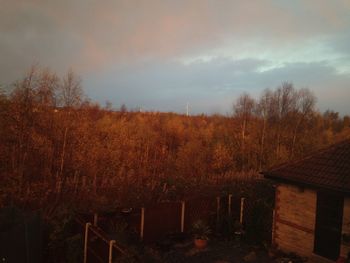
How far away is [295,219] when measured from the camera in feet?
35.1

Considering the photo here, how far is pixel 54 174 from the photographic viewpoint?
19.2 meters

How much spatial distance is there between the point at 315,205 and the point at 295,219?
3.29ft

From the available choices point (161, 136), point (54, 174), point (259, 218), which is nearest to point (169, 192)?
point (259, 218)

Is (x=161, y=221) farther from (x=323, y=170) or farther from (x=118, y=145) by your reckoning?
(x=118, y=145)

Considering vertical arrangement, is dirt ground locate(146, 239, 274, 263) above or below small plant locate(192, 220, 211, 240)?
below

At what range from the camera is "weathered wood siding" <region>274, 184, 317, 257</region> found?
10188 millimetres

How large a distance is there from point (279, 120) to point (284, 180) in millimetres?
27406

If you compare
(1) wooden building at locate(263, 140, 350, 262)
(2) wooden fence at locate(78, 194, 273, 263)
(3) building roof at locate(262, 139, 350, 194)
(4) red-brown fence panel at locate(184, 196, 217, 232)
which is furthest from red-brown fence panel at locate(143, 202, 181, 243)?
(3) building roof at locate(262, 139, 350, 194)

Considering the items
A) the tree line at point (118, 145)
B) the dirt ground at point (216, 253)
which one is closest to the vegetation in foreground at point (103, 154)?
the tree line at point (118, 145)

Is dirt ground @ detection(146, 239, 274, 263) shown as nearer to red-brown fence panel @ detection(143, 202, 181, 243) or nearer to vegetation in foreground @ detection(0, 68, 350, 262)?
red-brown fence panel @ detection(143, 202, 181, 243)

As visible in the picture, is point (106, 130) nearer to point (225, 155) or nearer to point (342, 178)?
point (225, 155)

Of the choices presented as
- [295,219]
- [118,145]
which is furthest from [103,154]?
[295,219]

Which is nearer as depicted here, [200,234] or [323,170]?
[323,170]

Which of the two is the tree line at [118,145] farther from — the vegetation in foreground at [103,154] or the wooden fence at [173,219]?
the wooden fence at [173,219]
